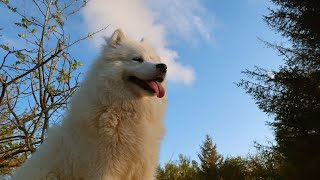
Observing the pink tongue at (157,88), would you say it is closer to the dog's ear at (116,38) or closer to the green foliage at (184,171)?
the dog's ear at (116,38)

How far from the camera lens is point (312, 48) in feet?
50.0

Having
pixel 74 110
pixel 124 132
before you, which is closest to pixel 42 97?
pixel 74 110

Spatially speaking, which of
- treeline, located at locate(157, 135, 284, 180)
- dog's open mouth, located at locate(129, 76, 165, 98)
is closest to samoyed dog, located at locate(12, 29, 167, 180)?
dog's open mouth, located at locate(129, 76, 165, 98)

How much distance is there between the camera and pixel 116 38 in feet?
17.0

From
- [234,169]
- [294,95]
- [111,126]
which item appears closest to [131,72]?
[111,126]

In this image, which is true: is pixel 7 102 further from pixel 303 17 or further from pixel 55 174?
pixel 303 17

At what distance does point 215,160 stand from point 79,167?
35630 millimetres

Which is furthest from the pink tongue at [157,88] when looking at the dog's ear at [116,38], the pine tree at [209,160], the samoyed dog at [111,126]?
the pine tree at [209,160]

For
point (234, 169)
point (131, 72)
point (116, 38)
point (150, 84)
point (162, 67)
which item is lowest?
point (150, 84)

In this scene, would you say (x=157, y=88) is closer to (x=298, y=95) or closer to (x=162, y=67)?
(x=162, y=67)

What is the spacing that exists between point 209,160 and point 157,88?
112ft

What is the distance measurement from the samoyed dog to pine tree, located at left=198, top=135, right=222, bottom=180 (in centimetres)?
3257

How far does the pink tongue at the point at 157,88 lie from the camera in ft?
15.8

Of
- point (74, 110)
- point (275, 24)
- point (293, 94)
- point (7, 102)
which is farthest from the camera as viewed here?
point (275, 24)
